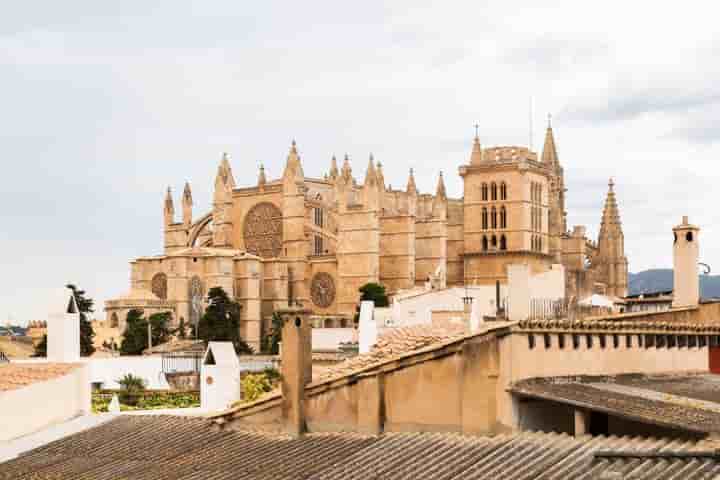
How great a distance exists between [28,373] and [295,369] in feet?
17.2

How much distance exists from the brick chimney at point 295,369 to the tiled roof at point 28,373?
454cm

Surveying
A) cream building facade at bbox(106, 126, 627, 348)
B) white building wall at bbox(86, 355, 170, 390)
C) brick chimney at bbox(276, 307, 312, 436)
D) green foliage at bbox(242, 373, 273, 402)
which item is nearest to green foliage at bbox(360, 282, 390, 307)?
cream building facade at bbox(106, 126, 627, 348)

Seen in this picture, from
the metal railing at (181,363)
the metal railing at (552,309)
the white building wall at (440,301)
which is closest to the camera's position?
the metal railing at (552,309)

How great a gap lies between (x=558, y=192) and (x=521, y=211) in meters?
13.1

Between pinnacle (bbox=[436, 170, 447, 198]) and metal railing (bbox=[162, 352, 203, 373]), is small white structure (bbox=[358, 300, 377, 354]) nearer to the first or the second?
metal railing (bbox=[162, 352, 203, 373])

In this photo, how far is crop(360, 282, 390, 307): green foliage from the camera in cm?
7125

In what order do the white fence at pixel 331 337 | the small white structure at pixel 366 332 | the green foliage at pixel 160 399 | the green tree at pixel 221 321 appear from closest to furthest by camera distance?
1. the small white structure at pixel 366 332
2. the green foliage at pixel 160 399
3. the white fence at pixel 331 337
4. the green tree at pixel 221 321

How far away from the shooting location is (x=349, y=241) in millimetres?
77812

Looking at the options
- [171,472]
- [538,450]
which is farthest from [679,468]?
[171,472]

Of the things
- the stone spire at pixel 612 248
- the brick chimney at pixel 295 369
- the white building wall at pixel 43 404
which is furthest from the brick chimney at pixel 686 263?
the stone spire at pixel 612 248

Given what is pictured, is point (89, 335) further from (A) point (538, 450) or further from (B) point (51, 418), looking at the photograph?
(A) point (538, 450)

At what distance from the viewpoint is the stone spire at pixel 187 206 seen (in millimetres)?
86688

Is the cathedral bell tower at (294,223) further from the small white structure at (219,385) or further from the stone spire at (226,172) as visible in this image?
the small white structure at (219,385)

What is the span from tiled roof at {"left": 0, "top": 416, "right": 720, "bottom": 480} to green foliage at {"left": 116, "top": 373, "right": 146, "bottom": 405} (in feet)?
60.8
